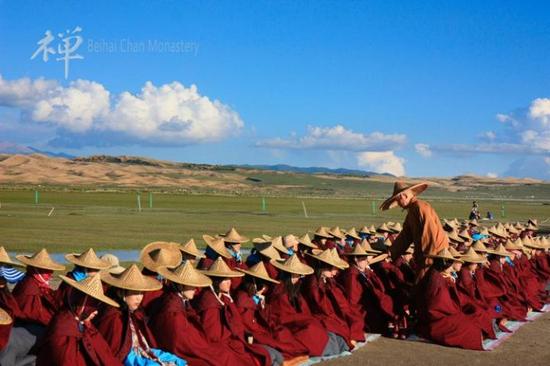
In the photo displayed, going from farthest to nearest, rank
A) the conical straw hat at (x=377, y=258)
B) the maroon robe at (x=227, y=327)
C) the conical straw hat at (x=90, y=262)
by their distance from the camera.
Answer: the conical straw hat at (x=377, y=258) → the conical straw hat at (x=90, y=262) → the maroon robe at (x=227, y=327)

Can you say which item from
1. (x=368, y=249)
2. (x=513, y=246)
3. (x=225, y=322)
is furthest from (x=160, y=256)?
(x=513, y=246)

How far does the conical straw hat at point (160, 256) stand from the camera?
33.6 ft

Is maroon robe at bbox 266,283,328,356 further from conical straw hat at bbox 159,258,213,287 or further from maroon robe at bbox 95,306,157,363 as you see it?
maroon robe at bbox 95,306,157,363

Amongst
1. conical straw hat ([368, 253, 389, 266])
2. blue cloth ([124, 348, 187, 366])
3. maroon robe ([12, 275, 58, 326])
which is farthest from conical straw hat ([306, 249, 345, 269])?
maroon robe ([12, 275, 58, 326])

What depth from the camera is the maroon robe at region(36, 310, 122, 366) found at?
21.6 feet

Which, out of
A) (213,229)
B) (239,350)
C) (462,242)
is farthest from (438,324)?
(213,229)

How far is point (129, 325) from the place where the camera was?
7.31 meters

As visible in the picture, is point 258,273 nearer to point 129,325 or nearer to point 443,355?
point 129,325

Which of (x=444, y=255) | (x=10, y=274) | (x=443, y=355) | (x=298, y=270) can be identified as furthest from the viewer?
(x=444, y=255)

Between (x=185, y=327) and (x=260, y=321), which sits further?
(x=260, y=321)

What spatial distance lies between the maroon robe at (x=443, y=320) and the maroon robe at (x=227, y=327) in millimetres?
3221

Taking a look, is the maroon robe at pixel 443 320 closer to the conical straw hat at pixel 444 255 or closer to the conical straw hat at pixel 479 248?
the conical straw hat at pixel 444 255

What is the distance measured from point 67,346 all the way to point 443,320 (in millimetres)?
6221

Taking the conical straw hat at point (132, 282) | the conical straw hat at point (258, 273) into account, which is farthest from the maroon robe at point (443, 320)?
the conical straw hat at point (132, 282)
